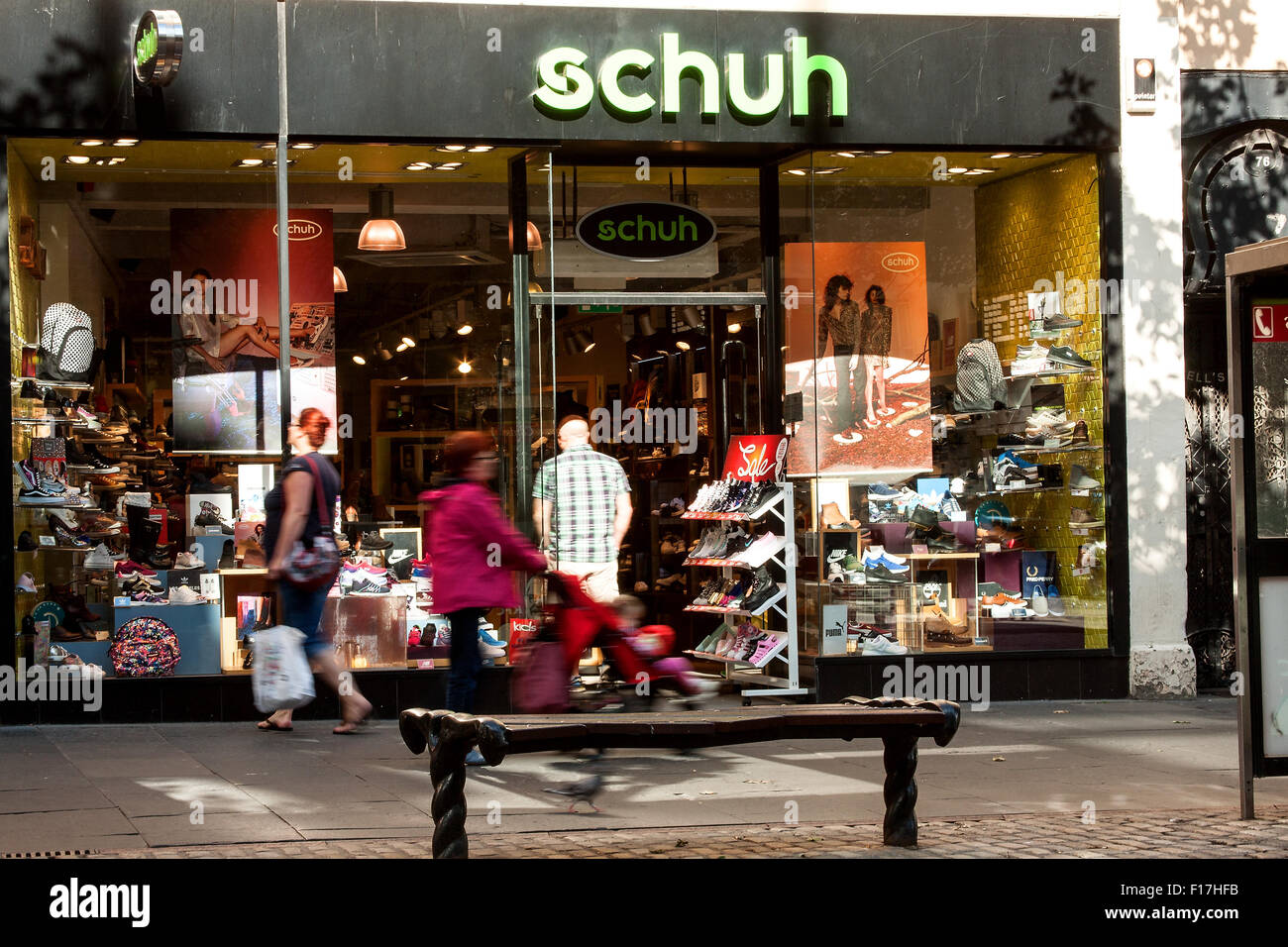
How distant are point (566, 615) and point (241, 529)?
4.34 meters

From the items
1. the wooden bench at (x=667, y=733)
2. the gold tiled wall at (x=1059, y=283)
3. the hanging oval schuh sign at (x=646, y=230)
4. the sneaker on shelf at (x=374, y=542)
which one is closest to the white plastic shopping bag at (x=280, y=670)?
the sneaker on shelf at (x=374, y=542)

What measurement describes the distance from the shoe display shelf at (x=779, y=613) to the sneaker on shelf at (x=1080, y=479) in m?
2.30

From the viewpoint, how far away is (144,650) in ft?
36.4

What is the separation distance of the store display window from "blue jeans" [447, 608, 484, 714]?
4.21 metres

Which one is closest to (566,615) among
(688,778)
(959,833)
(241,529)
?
(688,778)

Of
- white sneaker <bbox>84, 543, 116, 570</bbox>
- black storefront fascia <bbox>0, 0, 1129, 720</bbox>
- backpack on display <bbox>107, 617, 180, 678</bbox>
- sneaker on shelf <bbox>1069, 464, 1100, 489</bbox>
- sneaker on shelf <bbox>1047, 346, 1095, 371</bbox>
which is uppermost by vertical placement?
black storefront fascia <bbox>0, 0, 1129, 720</bbox>

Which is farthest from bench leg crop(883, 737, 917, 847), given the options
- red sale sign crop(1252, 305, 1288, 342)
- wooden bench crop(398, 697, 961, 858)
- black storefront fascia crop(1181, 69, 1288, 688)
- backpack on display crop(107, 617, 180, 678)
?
black storefront fascia crop(1181, 69, 1288, 688)

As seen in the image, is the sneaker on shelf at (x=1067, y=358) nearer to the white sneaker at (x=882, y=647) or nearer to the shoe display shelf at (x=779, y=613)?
the shoe display shelf at (x=779, y=613)

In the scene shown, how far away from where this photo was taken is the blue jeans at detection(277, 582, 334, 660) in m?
9.61

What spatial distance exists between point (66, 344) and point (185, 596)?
197cm

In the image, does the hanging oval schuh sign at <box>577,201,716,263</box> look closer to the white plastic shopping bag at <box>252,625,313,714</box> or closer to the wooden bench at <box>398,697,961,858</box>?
the white plastic shopping bag at <box>252,625,313,714</box>

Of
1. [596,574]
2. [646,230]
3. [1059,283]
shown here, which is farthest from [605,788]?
[1059,283]

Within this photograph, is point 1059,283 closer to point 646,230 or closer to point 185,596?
point 646,230
